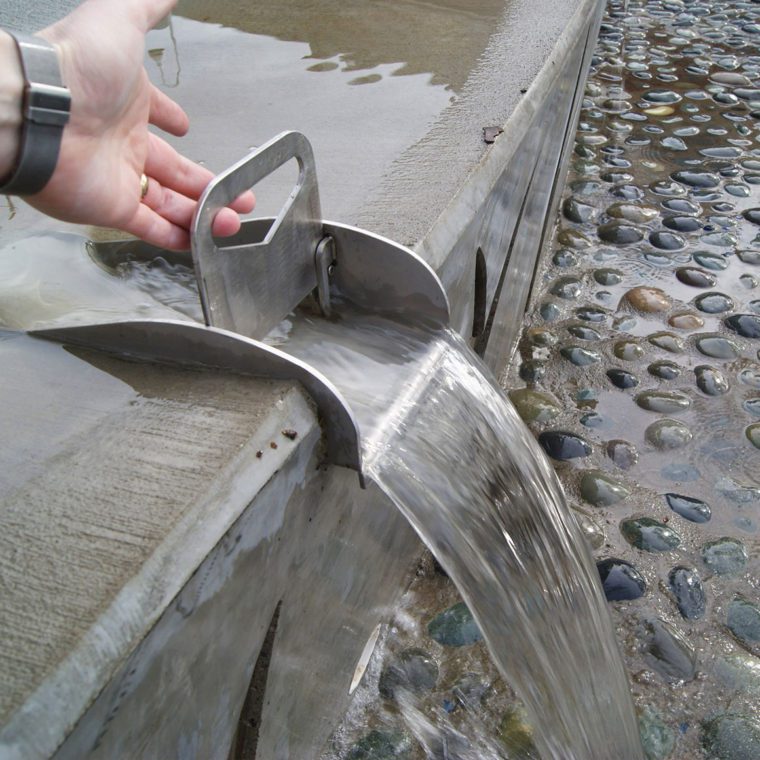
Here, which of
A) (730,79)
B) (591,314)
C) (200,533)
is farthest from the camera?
(730,79)

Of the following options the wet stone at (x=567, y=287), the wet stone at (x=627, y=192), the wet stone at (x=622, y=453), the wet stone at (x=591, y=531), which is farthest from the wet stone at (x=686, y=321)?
the wet stone at (x=591, y=531)

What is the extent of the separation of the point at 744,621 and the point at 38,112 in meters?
1.93

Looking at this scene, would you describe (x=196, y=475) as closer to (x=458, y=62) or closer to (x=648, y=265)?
(x=458, y=62)

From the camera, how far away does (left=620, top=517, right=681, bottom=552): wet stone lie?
2305mm

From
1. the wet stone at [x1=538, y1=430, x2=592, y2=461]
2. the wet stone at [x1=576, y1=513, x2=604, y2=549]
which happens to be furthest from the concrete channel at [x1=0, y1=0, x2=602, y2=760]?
the wet stone at [x1=538, y1=430, x2=592, y2=461]

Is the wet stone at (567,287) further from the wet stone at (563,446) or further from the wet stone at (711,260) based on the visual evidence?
the wet stone at (563,446)

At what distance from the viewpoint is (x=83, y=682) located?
2.65ft

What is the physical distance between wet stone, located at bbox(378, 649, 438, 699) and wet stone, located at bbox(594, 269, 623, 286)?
194 centimetres

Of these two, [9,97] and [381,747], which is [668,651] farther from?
[9,97]

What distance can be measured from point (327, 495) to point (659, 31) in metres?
6.01

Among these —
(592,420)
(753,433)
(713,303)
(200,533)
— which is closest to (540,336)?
(592,420)

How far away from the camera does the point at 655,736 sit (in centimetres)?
190

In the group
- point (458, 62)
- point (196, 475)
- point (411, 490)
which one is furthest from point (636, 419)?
point (196, 475)

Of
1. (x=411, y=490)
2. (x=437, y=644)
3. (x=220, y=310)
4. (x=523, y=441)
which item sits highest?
(x=220, y=310)
